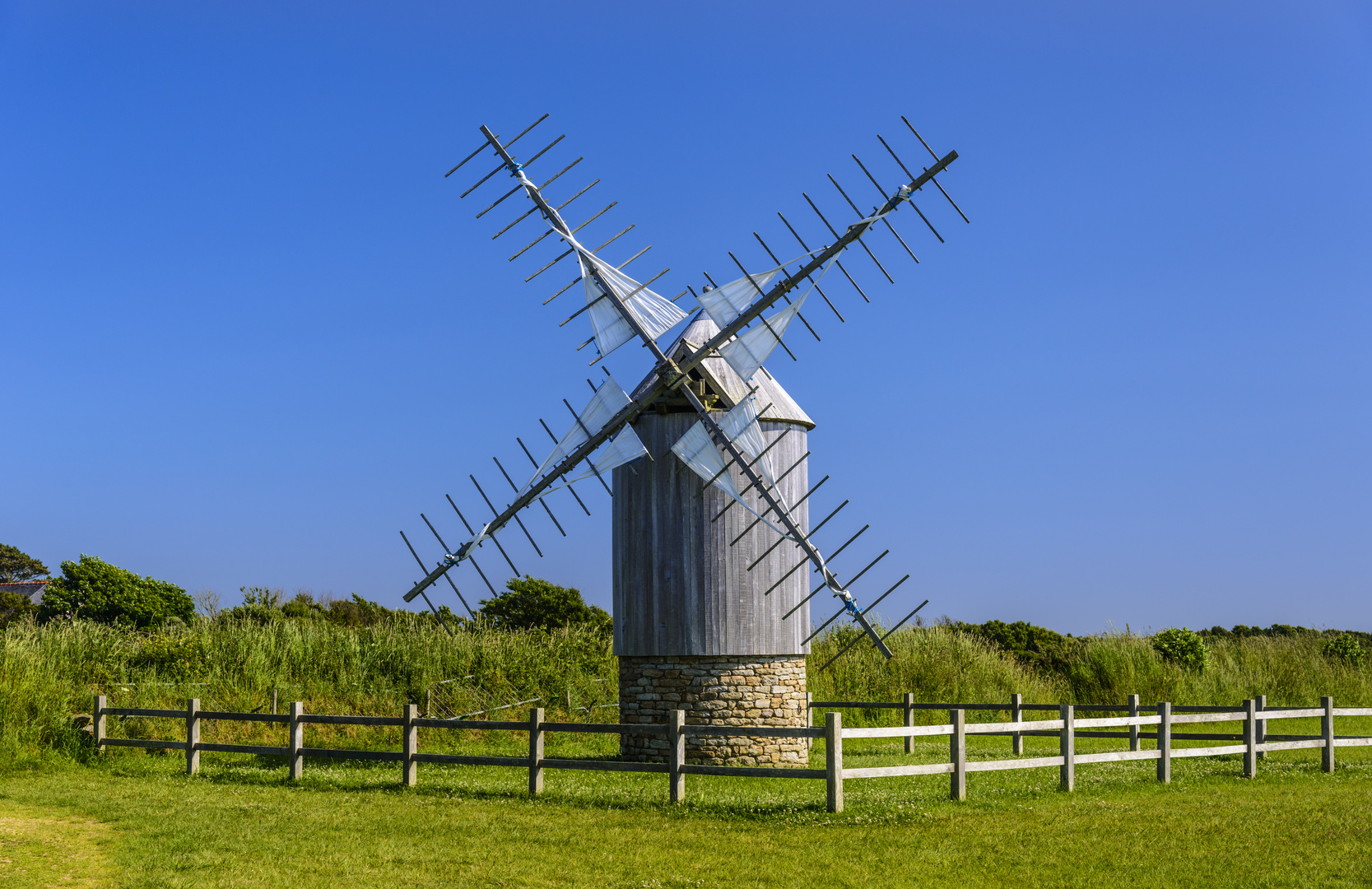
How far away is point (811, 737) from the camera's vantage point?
41.0 ft

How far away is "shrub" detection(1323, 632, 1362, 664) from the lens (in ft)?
93.1

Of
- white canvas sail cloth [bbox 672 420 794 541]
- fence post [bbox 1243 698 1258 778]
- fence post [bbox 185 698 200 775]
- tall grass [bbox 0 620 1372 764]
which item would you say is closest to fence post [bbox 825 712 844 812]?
white canvas sail cloth [bbox 672 420 794 541]

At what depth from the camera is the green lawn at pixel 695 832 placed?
9016 mm

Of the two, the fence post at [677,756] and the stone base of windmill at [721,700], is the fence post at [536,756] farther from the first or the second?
the stone base of windmill at [721,700]

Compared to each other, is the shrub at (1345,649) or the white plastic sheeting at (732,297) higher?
the white plastic sheeting at (732,297)

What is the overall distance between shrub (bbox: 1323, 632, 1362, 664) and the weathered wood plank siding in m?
18.6

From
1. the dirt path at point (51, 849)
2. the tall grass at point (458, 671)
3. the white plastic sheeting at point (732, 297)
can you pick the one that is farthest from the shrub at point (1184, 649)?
the dirt path at point (51, 849)

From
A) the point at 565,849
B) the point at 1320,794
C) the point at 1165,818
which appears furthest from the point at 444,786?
the point at 1320,794

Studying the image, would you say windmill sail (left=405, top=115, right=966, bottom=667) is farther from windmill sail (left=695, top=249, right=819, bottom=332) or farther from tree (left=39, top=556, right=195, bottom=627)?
tree (left=39, top=556, right=195, bottom=627)

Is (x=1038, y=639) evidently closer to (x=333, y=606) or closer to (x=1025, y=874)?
(x=333, y=606)

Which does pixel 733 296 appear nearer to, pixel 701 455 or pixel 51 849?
pixel 701 455

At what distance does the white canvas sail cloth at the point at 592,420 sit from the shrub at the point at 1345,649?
2075cm

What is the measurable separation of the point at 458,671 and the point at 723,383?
889 cm

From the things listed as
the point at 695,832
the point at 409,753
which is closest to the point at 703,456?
the point at 409,753
